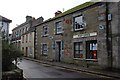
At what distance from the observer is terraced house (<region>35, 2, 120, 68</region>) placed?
578 inches

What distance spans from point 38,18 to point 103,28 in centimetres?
2638

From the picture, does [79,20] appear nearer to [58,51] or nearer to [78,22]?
[78,22]

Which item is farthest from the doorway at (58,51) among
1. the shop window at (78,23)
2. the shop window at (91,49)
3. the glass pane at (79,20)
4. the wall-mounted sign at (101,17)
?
the wall-mounted sign at (101,17)

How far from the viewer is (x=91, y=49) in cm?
1705

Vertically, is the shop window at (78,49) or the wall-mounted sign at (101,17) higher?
the wall-mounted sign at (101,17)

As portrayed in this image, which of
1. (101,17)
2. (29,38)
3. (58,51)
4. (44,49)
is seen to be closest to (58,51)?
(58,51)

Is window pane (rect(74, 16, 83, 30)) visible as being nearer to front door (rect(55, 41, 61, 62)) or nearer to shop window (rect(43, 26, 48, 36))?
front door (rect(55, 41, 61, 62))

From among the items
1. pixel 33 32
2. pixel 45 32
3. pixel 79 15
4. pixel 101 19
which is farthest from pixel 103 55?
pixel 33 32

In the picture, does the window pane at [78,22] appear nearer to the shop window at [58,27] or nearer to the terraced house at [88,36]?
the terraced house at [88,36]

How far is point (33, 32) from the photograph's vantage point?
31.4m

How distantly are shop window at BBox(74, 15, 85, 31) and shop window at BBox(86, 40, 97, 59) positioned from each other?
6.29 ft

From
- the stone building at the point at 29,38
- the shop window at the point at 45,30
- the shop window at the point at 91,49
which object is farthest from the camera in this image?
the stone building at the point at 29,38

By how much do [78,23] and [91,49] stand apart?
3.39 metres

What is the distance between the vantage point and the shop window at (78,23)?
18.4m
